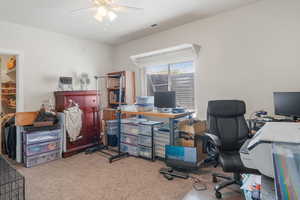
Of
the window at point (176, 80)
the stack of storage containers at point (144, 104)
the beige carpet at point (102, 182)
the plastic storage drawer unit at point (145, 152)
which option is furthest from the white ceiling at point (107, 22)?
the beige carpet at point (102, 182)

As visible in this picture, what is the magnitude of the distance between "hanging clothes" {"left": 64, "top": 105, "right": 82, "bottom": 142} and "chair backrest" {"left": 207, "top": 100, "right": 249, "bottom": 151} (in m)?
2.53

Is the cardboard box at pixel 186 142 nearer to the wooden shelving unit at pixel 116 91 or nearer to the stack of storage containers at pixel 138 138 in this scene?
the stack of storage containers at pixel 138 138

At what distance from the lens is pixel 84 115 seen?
3.71 meters

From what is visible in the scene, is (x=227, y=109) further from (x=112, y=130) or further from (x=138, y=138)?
(x=112, y=130)

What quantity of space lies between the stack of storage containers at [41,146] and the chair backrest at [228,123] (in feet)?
9.04

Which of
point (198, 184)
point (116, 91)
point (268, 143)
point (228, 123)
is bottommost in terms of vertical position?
point (198, 184)

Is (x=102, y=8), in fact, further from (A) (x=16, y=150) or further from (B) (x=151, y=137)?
(A) (x=16, y=150)

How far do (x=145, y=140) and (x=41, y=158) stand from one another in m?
1.86

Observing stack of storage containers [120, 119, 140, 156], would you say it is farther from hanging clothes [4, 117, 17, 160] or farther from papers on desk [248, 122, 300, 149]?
papers on desk [248, 122, 300, 149]

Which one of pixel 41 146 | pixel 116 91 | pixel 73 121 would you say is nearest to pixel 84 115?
pixel 73 121

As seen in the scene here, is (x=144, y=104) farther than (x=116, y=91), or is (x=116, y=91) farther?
(x=116, y=91)

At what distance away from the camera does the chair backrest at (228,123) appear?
222 centimetres

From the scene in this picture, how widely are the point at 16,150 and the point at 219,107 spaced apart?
352 centimetres

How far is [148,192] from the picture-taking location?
2.11m
